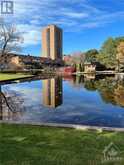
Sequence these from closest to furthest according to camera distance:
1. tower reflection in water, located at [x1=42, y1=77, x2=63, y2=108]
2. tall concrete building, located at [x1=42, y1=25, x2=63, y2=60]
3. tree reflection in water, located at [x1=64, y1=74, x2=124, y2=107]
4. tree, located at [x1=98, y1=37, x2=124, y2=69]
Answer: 1. tower reflection in water, located at [x1=42, y1=77, x2=63, y2=108]
2. tree reflection in water, located at [x1=64, y1=74, x2=124, y2=107]
3. tree, located at [x1=98, y1=37, x2=124, y2=69]
4. tall concrete building, located at [x1=42, y1=25, x2=63, y2=60]

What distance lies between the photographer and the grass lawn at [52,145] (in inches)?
168

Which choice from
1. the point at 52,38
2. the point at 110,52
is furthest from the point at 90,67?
the point at 52,38

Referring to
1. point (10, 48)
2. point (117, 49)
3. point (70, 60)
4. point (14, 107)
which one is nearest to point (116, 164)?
point (14, 107)

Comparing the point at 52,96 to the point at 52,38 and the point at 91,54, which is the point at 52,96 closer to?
the point at 52,38

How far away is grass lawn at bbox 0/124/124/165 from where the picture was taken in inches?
168

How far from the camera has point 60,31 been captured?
77.4m

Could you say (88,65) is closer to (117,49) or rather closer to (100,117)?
(117,49)

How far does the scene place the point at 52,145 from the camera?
16.3 feet

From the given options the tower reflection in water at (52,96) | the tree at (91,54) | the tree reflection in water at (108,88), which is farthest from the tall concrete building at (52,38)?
the tower reflection in water at (52,96)

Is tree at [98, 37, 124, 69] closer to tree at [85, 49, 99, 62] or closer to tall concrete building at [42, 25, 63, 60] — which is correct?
tall concrete building at [42, 25, 63, 60]

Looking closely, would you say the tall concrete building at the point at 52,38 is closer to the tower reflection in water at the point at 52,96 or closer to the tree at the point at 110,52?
the tree at the point at 110,52

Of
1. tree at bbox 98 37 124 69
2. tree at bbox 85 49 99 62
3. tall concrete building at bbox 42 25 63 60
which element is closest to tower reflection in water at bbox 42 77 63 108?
tree at bbox 98 37 124 69

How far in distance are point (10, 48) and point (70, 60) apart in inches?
1984

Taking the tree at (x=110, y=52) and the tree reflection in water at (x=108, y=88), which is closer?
the tree reflection in water at (x=108, y=88)
